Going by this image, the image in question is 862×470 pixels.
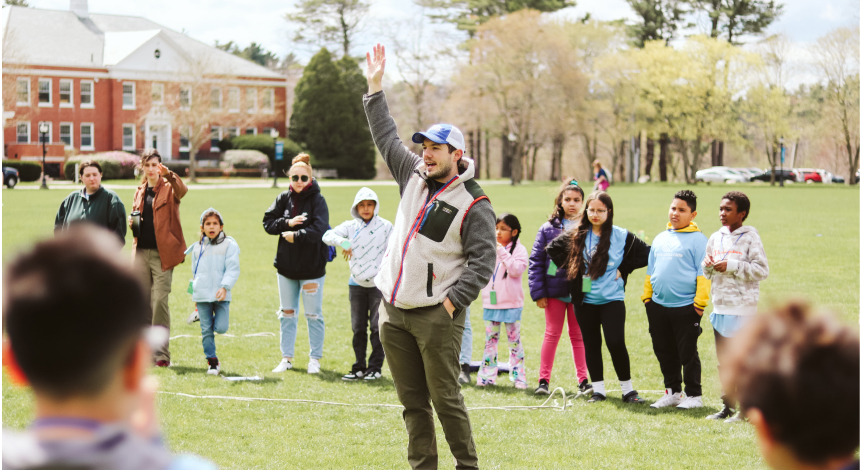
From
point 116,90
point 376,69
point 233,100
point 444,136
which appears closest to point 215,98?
point 233,100

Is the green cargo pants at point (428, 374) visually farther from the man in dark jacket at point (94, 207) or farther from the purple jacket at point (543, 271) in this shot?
the man in dark jacket at point (94, 207)

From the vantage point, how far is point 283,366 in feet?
25.8

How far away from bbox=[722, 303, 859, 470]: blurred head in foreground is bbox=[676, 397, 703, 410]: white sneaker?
17.5ft

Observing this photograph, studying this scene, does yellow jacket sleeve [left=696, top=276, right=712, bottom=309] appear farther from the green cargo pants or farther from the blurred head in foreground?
the blurred head in foreground

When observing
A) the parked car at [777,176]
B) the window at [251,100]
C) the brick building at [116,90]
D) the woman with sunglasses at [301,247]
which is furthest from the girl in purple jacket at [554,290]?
the parked car at [777,176]

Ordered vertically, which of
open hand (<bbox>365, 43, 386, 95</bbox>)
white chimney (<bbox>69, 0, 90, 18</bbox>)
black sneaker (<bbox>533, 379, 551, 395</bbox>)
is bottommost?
black sneaker (<bbox>533, 379, 551, 395</bbox>)

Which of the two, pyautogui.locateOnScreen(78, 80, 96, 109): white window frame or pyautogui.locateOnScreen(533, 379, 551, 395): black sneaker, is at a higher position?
pyautogui.locateOnScreen(78, 80, 96, 109): white window frame

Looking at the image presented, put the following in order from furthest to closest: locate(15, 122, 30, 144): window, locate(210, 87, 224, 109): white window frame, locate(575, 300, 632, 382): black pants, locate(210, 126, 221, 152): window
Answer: locate(210, 126, 221, 152): window → locate(210, 87, 224, 109): white window frame → locate(15, 122, 30, 144): window → locate(575, 300, 632, 382): black pants

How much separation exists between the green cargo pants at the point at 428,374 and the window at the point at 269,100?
214 feet

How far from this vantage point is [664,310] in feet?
21.2

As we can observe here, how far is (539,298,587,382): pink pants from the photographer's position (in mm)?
7047

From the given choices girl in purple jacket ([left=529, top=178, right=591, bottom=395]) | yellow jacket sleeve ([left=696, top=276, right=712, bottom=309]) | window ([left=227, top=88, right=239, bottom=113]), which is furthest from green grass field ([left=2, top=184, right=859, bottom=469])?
window ([left=227, top=88, right=239, bottom=113])

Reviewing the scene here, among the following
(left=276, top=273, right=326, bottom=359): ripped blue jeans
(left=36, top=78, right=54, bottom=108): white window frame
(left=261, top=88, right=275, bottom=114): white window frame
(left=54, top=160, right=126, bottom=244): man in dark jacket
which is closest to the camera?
(left=54, top=160, right=126, bottom=244): man in dark jacket

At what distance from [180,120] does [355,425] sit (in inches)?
2158
